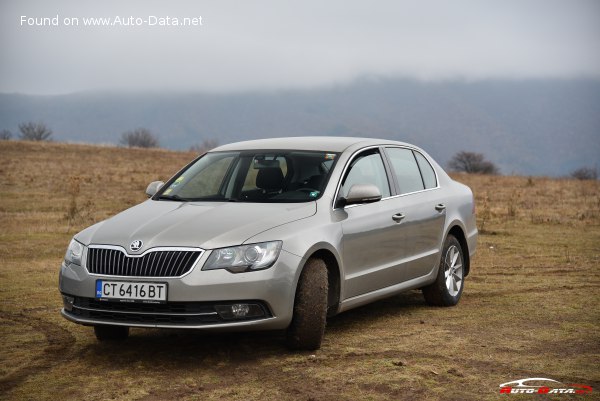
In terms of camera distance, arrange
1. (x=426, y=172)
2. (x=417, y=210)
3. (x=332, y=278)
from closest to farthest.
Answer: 1. (x=332, y=278)
2. (x=417, y=210)
3. (x=426, y=172)

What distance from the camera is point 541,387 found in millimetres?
6121

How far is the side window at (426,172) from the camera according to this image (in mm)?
9477

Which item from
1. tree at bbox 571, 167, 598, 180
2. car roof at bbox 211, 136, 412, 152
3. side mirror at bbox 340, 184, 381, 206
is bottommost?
tree at bbox 571, 167, 598, 180

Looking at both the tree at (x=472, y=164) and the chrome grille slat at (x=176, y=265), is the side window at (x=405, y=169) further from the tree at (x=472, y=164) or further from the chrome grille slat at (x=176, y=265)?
the tree at (x=472, y=164)

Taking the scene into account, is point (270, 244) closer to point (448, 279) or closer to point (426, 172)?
point (426, 172)

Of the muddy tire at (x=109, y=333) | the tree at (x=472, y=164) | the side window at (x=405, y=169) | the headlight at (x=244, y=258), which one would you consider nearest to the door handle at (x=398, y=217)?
the side window at (x=405, y=169)

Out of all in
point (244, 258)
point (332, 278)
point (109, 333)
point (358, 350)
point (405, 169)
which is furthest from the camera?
Answer: point (405, 169)

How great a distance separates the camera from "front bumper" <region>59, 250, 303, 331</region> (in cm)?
650

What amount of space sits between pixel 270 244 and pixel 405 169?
9.03 ft

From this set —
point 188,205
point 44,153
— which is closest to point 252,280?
point 188,205

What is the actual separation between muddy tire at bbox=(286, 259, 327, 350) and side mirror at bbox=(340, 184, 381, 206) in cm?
69

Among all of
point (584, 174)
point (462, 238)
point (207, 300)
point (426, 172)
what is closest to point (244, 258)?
point (207, 300)

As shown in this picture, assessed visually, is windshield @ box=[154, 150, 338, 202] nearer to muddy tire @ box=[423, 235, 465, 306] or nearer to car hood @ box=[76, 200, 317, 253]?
car hood @ box=[76, 200, 317, 253]

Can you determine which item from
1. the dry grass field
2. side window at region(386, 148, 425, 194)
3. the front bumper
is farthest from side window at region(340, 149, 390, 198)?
the front bumper
